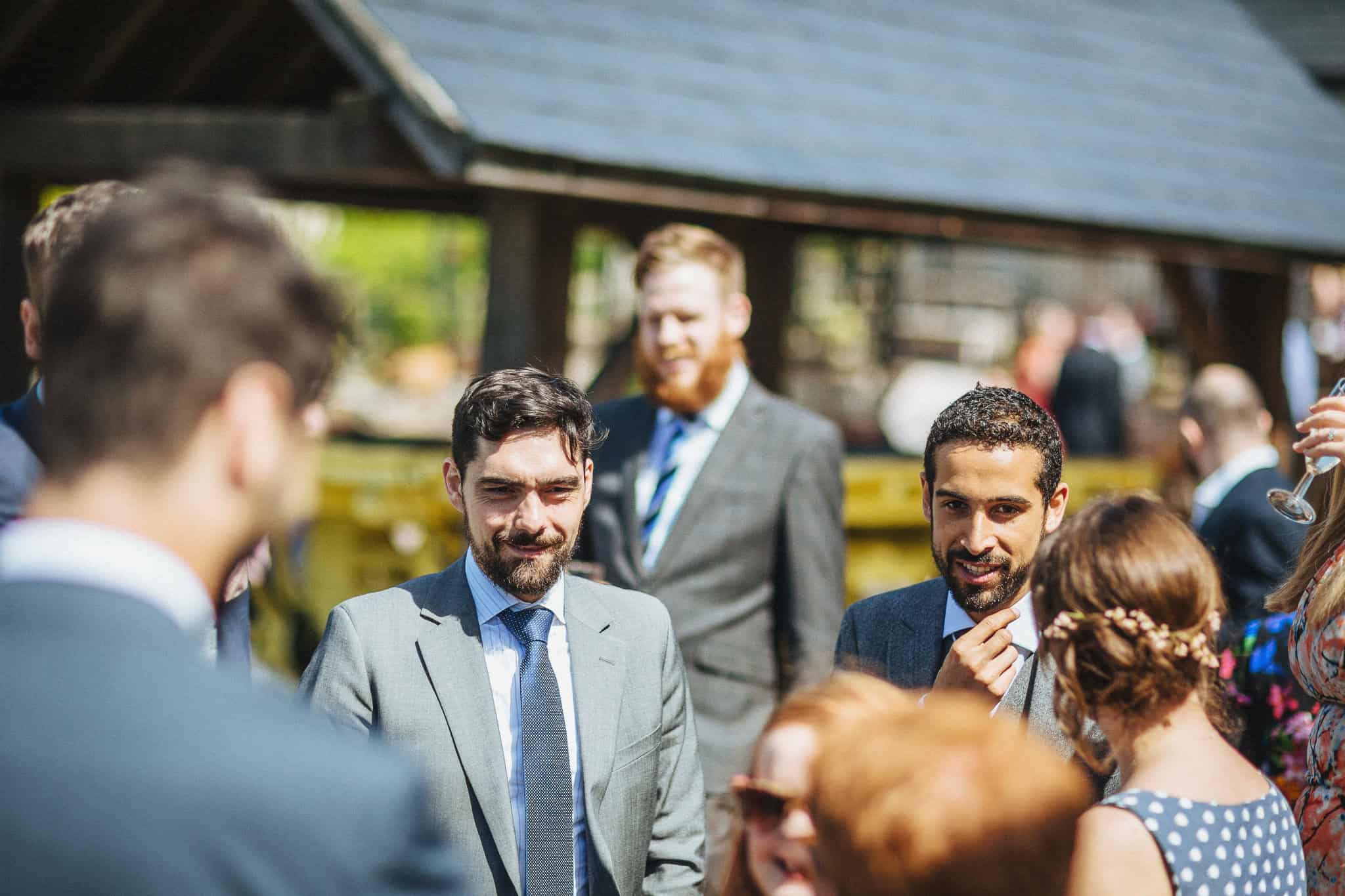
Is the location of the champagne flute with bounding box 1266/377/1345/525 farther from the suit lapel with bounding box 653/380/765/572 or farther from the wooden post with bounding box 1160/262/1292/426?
the wooden post with bounding box 1160/262/1292/426

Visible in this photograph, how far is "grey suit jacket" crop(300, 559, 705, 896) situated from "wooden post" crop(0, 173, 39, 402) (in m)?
4.60

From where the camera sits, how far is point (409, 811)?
1.17 meters

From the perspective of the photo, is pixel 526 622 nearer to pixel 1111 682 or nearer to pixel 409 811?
pixel 1111 682

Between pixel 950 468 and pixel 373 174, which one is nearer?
pixel 950 468

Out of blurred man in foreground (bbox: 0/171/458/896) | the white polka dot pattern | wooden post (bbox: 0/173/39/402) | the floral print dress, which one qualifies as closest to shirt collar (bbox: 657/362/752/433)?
the floral print dress

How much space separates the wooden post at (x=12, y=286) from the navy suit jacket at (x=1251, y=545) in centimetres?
513

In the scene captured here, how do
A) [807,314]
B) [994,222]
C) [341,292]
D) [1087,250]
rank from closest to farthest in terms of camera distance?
[341,292]
[994,222]
[1087,250]
[807,314]

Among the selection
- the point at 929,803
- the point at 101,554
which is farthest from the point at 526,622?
the point at 101,554

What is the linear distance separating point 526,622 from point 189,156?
4566 mm

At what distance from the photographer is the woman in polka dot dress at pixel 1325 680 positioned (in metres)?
2.61

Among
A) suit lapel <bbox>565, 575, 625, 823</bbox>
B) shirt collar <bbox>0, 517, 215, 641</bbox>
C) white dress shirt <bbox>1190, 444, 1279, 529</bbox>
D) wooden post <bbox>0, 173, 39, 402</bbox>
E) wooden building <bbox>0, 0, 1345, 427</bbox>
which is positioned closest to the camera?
shirt collar <bbox>0, 517, 215, 641</bbox>

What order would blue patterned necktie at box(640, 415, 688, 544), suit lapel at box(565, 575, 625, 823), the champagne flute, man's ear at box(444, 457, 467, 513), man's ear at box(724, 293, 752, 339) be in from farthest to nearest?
man's ear at box(724, 293, 752, 339)
blue patterned necktie at box(640, 415, 688, 544)
the champagne flute
man's ear at box(444, 457, 467, 513)
suit lapel at box(565, 575, 625, 823)

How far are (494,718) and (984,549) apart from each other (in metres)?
0.94

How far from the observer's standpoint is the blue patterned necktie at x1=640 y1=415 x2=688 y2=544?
383 cm
